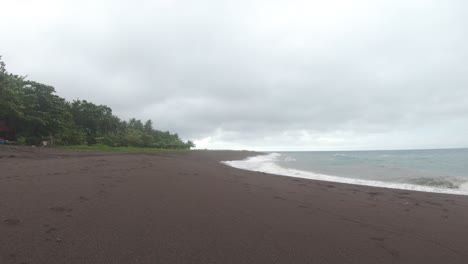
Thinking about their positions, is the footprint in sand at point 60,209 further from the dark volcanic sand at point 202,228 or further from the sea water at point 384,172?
the sea water at point 384,172

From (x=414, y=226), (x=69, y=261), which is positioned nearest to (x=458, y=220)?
(x=414, y=226)

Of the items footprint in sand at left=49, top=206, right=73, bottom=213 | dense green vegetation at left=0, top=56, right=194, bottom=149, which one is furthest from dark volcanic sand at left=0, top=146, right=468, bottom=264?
dense green vegetation at left=0, top=56, right=194, bottom=149

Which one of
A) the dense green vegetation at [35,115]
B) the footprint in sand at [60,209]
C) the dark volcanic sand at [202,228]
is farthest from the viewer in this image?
the dense green vegetation at [35,115]

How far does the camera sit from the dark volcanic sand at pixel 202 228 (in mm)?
2986

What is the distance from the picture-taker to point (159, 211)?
15.1ft

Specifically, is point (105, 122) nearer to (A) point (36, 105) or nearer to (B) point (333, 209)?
(A) point (36, 105)

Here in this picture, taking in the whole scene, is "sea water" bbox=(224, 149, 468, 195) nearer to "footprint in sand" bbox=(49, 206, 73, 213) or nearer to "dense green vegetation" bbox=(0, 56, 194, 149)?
"footprint in sand" bbox=(49, 206, 73, 213)

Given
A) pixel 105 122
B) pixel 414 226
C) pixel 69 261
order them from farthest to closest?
pixel 105 122 < pixel 414 226 < pixel 69 261

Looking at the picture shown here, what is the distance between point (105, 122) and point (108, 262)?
45.9 meters

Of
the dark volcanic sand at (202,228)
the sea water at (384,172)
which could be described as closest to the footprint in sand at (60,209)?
the dark volcanic sand at (202,228)

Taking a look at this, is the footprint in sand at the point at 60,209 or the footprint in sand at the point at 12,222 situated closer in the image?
the footprint in sand at the point at 12,222

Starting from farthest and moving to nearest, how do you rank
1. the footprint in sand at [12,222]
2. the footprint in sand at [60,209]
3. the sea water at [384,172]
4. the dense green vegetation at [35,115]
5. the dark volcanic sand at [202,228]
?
the dense green vegetation at [35,115], the sea water at [384,172], the footprint in sand at [60,209], the footprint in sand at [12,222], the dark volcanic sand at [202,228]

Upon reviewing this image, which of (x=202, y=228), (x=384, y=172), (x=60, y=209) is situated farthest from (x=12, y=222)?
(x=384, y=172)

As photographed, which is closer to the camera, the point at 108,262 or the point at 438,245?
the point at 108,262
